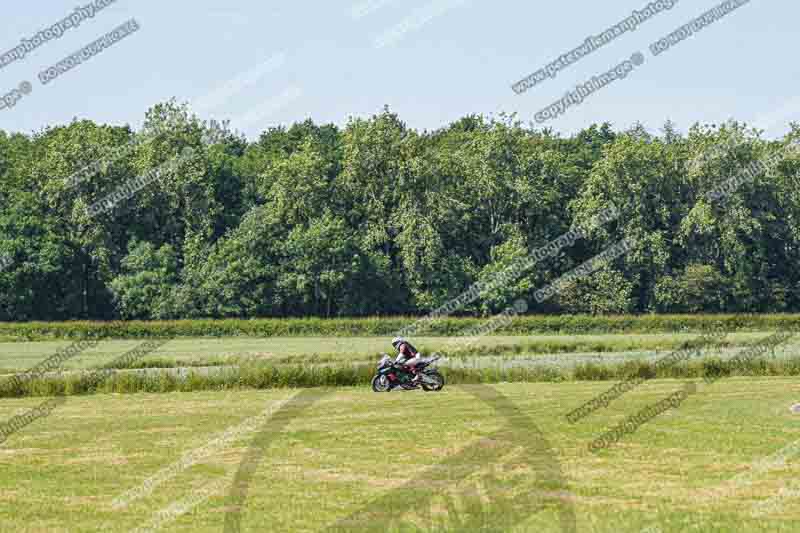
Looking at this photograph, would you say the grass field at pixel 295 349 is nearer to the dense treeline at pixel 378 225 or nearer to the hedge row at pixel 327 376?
the hedge row at pixel 327 376

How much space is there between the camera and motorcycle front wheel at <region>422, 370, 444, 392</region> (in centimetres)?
3094

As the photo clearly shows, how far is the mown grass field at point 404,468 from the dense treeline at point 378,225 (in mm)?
59980

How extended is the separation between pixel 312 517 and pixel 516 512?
2.51m

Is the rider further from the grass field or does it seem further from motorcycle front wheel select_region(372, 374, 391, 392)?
the grass field

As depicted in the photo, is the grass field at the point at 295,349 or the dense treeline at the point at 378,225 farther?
the dense treeline at the point at 378,225

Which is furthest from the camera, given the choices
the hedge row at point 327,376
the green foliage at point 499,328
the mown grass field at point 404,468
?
the green foliage at point 499,328

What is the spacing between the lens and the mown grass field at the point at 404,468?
1356 centimetres

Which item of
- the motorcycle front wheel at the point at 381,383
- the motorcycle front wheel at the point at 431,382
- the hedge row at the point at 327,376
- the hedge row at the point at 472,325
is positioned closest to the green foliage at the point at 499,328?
the hedge row at the point at 472,325

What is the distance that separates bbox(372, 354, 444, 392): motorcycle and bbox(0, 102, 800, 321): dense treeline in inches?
2109

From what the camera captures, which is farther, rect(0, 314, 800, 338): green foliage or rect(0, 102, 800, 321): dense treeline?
rect(0, 102, 800, 321): dense treeline

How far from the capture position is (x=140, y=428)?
75.0 ft

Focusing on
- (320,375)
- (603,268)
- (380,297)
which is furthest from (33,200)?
(320,375)

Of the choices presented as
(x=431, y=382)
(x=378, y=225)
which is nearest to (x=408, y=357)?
(x=431, y=382)

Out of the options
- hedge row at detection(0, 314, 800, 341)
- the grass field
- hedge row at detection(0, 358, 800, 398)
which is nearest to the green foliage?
hedge row at detection(0, 314, 800, 341)
